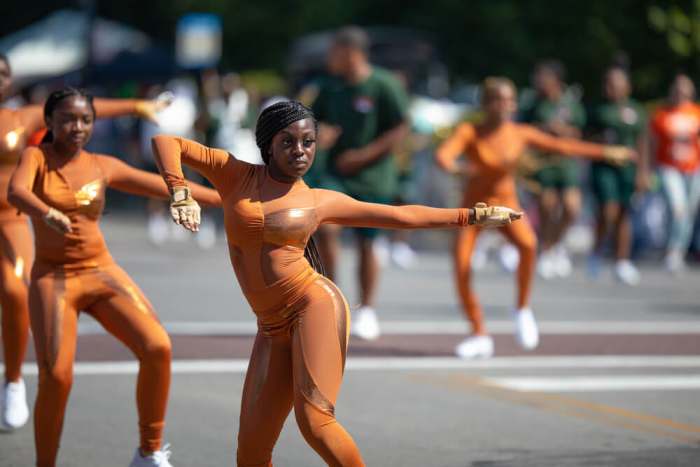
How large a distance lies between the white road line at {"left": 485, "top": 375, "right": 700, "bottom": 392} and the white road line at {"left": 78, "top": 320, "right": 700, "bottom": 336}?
7.52 ft

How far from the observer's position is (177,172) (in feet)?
18.6

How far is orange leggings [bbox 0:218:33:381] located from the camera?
774 centimetres

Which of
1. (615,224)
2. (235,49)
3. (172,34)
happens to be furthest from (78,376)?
(172,34)

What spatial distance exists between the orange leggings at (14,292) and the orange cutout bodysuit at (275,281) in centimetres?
236

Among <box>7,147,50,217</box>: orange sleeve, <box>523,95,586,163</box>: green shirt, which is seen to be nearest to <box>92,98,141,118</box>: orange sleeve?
<box>7,147,50,217</box>: orange sleeve

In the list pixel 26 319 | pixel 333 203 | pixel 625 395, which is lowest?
pixel 625 395

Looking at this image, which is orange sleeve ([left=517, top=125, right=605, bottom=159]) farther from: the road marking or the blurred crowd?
the blurred crowd

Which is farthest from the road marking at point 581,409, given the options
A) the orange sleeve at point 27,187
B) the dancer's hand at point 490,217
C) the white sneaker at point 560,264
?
Result: the white sneaker at point 560,264

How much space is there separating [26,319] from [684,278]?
36.2 ft

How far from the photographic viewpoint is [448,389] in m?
9.23

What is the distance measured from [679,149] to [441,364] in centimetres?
776

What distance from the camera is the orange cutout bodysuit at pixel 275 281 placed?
559 centimetres

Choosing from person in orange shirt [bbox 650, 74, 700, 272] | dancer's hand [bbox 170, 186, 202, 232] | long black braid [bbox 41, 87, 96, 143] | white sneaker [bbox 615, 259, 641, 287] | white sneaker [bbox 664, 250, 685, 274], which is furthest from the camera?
white sneaker [bbox 664, 250, 685, 274]

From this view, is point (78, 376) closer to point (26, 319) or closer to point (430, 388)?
point (26, 319)
